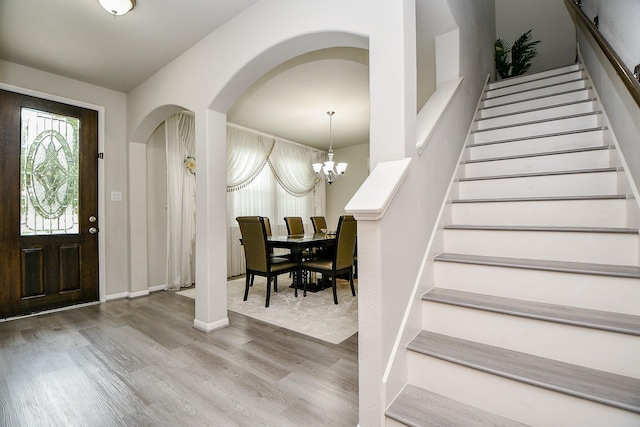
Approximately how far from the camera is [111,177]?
361 centimetres

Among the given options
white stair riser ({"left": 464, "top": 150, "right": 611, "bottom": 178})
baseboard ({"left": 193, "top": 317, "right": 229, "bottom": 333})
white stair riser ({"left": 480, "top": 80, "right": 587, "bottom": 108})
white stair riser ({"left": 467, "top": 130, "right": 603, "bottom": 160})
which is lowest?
baseboard ({"left": 193, "top": 317, "right": 229, "bottom": 333})

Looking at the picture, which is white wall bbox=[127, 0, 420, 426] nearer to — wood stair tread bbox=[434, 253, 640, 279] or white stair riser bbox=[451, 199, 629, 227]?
wood stair tread bbox=[434, 253, 640, 279]

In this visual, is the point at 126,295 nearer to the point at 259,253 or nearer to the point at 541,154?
the point at 259,253

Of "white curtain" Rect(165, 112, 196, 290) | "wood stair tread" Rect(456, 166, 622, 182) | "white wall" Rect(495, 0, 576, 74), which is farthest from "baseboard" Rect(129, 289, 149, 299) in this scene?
"white wall" Rect(495, 0, 576, 74)

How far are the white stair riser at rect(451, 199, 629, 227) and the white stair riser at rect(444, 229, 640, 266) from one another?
0.69ft

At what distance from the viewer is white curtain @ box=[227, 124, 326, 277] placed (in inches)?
198

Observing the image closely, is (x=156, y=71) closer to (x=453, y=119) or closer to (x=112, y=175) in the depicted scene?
(x=112, y=175)

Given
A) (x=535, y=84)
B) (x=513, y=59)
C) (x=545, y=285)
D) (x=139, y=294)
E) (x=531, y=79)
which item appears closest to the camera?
(x=545, y=285)

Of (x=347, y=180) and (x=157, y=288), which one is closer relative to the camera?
A: (x=157, y=288)

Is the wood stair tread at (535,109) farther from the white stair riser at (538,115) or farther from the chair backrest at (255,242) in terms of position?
the chair backrest at (255,242)

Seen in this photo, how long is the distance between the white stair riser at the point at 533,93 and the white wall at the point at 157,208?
14.0ft

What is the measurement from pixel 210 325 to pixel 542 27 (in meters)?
6.39

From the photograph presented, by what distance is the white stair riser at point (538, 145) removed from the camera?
6.83 feet

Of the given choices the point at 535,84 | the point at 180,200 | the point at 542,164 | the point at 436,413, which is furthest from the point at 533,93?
the point at 180,200
